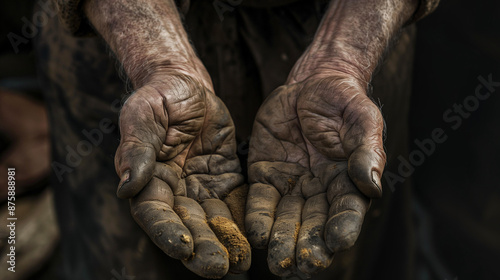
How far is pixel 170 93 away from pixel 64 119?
0.58 meters

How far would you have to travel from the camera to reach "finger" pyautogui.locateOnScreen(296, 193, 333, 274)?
870 millimetres

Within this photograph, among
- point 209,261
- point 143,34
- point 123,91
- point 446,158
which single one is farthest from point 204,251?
point 446,158

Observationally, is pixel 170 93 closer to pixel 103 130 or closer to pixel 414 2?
pixel 103 130

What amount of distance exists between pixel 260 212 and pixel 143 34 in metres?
0.50

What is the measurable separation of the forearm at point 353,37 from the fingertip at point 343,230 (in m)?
0.41

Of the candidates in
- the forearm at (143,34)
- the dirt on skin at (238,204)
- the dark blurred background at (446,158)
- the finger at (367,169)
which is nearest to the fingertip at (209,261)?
the dirt on skin at (238,204)

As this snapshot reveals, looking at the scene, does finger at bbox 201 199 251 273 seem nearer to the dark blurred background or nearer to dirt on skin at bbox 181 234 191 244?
dirt on skin at bbox 181 234 191 244

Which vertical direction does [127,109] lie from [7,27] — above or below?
above

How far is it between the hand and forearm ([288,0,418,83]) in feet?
0.81

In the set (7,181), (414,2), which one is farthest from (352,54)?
(7,181)

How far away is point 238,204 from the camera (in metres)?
1.06

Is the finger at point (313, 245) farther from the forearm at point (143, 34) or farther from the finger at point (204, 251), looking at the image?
the forearm at point (143, 34)

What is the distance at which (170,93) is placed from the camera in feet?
3.41

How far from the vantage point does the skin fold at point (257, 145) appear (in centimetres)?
89
